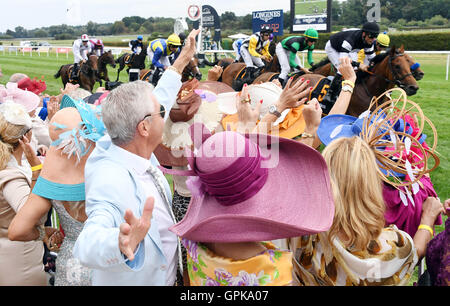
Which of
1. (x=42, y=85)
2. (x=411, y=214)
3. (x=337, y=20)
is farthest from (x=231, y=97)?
(x=337, y=20)

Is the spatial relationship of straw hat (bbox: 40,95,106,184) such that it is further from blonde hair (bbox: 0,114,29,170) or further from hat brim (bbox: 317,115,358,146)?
hat brim (bbox: 317,115,358,146)

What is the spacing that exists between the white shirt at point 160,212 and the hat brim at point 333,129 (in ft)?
3.30

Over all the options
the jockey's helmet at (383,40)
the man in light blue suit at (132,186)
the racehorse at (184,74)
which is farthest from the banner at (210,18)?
the man in light blue suit at (132,186)

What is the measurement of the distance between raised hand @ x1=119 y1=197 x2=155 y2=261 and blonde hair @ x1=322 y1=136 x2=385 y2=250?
2.26 ft

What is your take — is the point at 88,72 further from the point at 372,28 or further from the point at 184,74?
the point at 372,28

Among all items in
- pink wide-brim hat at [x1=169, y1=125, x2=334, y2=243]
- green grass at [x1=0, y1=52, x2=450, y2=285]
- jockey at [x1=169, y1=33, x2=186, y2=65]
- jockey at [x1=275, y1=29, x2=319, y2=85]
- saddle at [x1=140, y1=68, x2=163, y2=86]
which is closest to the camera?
pink wide-brim hat at [x1=169, y1=125, x2=334, y2=243]

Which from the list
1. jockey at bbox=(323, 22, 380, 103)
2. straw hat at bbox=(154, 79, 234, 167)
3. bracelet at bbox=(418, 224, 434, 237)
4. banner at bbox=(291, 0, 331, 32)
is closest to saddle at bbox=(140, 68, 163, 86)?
jockey at bbox=(323, 22, 380, 103)

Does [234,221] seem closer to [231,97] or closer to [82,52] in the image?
[231,97]

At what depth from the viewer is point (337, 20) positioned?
37906 millimetres

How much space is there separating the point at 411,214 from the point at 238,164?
118cm

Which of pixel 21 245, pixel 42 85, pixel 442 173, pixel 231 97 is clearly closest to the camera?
pixel 21 245

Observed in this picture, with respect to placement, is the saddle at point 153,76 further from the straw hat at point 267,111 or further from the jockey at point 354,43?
the straw hat at point 267,111

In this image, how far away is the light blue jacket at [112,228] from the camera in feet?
3.64

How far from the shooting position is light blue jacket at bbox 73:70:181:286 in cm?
111
